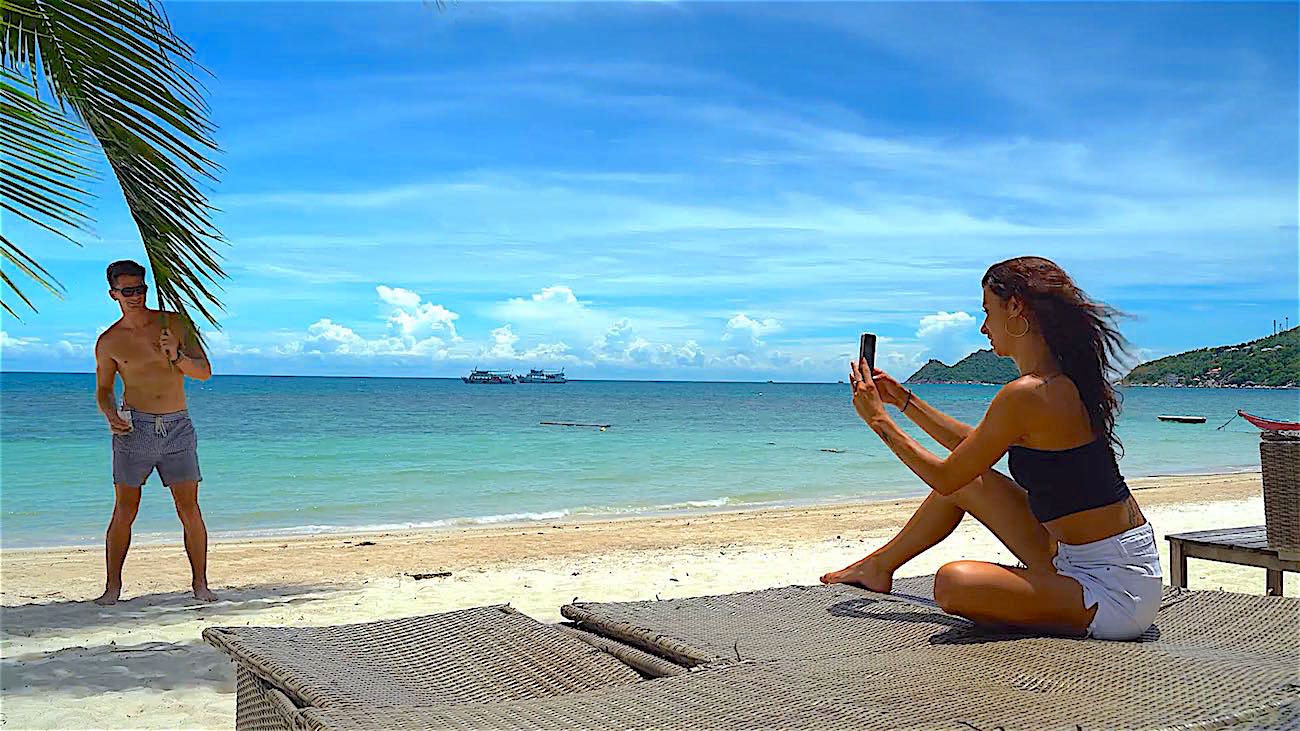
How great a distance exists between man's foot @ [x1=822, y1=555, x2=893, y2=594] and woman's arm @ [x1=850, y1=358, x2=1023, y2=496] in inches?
24.7

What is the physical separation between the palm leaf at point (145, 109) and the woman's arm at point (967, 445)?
2864 millimetres

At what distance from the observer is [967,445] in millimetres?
2939

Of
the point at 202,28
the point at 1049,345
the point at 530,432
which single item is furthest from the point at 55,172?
the point at 530,432

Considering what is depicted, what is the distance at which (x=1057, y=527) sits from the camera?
2.99 metres

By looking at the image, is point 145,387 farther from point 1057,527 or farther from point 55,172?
point 1057,527

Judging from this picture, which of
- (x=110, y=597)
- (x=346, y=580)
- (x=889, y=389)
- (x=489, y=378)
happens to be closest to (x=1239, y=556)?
(x=889, y=389)

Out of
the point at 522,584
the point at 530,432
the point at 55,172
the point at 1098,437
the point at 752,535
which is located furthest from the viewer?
the point at 530,432

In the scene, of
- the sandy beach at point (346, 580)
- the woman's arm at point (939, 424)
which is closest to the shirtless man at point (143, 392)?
the sandy beach at point (346, 580)

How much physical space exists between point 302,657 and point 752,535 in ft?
23.1

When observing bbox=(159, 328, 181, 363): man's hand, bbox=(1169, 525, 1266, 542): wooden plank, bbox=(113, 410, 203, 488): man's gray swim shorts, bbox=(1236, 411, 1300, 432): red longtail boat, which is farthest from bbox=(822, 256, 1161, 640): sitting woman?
bbox=(113, 410, 203, 488): man's gray swim shorts

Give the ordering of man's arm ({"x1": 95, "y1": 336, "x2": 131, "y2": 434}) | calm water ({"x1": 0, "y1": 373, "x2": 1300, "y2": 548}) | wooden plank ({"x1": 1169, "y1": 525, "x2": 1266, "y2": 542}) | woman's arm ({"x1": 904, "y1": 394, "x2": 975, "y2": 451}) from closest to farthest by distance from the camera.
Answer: woman's arm ({"x1": 904, "y1": 394, "x2": 975, "y2": 451})
wooden plank ({"x1": 1169, "y1": 525, "x2": 1266, "y2": 542})
man's arm ({"x1": 95, "y1": 336, "x2": 131, "y2": 434})
calm water ({"x1": 0, "y1": 373, "x2": 1300, "y2": 548})

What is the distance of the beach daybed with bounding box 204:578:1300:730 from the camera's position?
2230 mm

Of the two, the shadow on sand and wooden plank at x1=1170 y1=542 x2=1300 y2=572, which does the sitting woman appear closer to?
wooden plank at x1=1170 y1=542 x2=1300 y2=572

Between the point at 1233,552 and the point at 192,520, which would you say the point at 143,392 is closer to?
the point at 192,520
